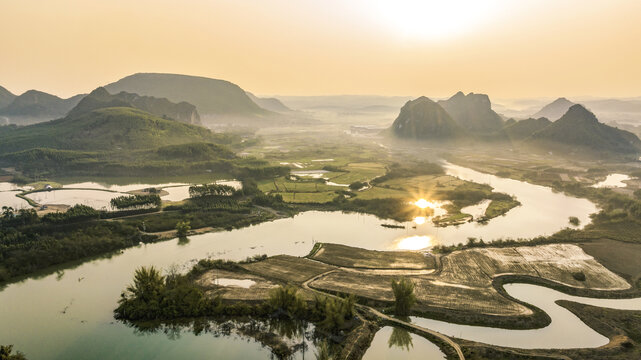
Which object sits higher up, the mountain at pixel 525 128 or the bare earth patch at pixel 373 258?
the mountain at pixel 525 128

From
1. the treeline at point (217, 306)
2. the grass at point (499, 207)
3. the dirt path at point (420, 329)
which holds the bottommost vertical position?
the dirt path at point (420, 329)

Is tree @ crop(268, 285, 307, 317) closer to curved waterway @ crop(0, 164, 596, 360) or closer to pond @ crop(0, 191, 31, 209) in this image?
curved waterway @ crop(0, 164, 596, 360)

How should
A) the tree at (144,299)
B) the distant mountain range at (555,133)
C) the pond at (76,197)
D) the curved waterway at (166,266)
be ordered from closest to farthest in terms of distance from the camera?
the curved waterway at (166,266) < the tree at (144,299) < the pond at (76,197) < the distant mountain range at (555,133)

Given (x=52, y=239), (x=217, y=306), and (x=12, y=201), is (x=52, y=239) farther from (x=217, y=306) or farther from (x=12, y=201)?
(x=12, y=201)

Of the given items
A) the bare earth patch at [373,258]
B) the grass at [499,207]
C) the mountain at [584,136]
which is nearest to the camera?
the bare earth patch at [373,258]

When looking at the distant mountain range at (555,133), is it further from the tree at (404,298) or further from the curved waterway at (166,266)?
the tree at (404,298)

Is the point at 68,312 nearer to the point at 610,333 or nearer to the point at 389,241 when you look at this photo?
the point at 389,241

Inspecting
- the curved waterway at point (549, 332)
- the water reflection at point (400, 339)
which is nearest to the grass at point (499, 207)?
the curved waterway at point (549, 332)
